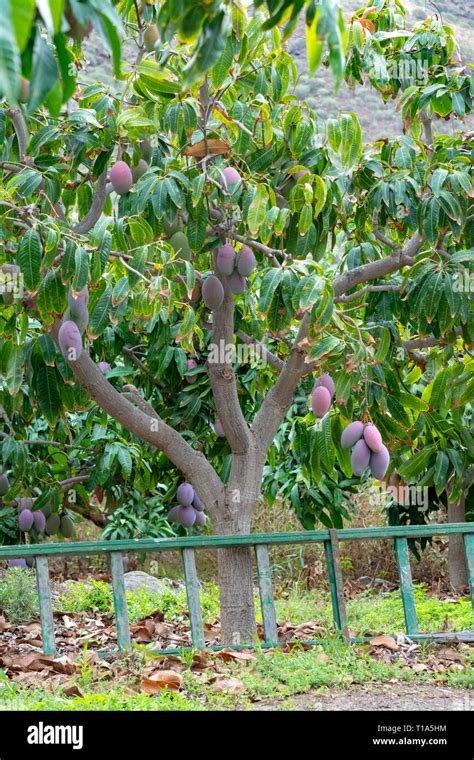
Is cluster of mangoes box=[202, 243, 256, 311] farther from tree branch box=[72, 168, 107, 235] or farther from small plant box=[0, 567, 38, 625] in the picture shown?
small plant box=[0, 567, 38, 625]

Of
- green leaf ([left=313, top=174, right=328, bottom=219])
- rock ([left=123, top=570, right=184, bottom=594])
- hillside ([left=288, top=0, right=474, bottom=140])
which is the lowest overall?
rock ([left=123, top=570, right=184, bottom=594])

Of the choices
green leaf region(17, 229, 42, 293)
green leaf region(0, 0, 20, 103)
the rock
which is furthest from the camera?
the rock

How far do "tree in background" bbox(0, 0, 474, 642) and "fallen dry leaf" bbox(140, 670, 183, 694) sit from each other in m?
0.96

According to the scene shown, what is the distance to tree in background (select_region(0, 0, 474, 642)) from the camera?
2.90 metres

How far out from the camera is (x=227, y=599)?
11.9 feet

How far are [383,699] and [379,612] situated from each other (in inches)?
128

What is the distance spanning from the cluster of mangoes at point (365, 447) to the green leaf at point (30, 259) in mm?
1238

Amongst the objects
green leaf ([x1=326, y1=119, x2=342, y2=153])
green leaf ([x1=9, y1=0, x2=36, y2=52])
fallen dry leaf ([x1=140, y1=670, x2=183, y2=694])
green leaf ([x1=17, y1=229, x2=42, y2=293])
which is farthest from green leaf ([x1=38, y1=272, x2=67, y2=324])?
green leaf ([x1=9, y1=0, x2=36, y2=52])

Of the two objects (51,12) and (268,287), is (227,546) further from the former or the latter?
(51,12)

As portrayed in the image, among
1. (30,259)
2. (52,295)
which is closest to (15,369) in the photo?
(52,295)

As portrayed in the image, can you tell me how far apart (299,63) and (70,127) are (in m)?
25.0

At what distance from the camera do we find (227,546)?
134 inches
